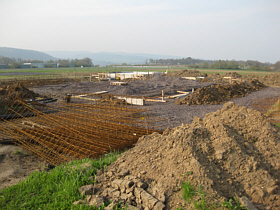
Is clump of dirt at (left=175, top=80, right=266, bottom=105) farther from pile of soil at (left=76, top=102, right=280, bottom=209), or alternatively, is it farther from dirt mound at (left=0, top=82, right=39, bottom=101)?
pile of soil at (left=76, top=102, right=280, bottom=209)

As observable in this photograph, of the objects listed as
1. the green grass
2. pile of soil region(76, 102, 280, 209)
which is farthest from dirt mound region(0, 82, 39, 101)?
pile of soil region(76, 102, 280, 209)

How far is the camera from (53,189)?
396 cm

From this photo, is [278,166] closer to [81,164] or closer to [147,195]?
[147,195]

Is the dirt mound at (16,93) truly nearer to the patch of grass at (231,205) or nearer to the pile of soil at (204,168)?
the pile of soil at (204,168)

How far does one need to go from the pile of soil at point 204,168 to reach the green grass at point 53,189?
37 cm

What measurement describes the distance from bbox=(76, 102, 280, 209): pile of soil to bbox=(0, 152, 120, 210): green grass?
369 mm

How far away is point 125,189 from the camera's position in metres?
3.38

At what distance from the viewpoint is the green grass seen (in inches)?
141

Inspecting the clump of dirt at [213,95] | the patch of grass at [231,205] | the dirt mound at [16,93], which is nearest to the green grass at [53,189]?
the patch of grass at [231,205]

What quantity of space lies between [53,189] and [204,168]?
A: 2695mm

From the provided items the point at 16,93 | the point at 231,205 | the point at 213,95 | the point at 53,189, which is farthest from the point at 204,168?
the point at 213,95

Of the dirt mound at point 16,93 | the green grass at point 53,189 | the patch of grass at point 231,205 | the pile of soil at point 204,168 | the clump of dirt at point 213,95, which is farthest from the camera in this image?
the clump of dirt at point 213,95

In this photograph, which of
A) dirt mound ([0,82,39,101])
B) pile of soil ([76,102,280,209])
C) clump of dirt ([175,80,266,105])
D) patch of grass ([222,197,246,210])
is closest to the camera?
patch of grass ([222,197,246,210])

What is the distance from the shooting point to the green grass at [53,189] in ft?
11.7
